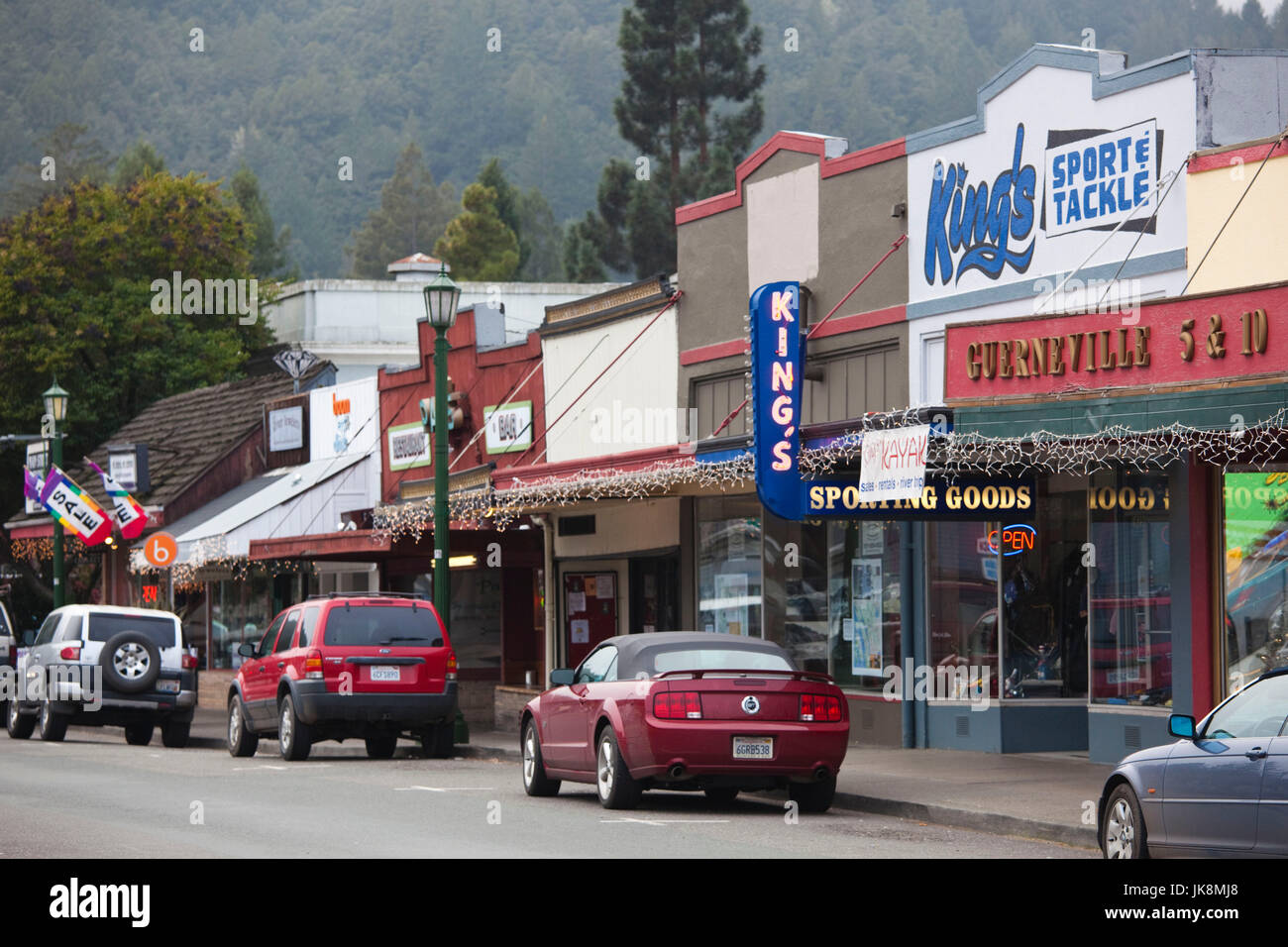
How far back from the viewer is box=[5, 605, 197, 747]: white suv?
84.0ft

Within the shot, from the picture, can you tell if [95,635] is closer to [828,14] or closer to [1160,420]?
[1160,420]

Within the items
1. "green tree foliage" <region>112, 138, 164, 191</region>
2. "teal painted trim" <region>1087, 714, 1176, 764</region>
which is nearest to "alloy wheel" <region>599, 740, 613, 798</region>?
"teal painted trim" <region>1087, 714, 1176, 764</region>

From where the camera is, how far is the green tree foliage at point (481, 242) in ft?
347

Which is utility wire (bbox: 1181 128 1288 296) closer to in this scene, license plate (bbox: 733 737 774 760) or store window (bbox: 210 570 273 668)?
license plate (bbox: 733 737 774 760)

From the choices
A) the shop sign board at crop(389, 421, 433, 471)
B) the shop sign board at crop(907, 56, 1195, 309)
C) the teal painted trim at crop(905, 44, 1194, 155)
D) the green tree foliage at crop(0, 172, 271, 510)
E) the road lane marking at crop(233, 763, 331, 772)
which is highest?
the green tree foliage at crop(0, 172, 271, 510)

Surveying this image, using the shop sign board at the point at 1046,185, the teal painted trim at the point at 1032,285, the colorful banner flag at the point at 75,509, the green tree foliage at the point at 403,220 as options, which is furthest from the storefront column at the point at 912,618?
the green tree foliage at the point at 403,220

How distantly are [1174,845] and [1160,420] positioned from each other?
14.9 ft

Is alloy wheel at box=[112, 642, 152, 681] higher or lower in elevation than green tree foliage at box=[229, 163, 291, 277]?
lower

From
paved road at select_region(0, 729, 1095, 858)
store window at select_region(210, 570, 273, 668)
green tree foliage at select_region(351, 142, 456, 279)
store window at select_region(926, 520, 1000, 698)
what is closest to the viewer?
paved road at select_region(0, 729, 1095, 858)

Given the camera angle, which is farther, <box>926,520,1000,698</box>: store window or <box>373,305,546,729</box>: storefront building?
<box>373,305,546,729</box>: storefront building

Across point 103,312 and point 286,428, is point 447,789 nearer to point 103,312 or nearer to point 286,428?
point 286,428

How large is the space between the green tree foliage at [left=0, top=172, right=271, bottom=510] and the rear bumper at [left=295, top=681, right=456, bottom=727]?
2761 cm

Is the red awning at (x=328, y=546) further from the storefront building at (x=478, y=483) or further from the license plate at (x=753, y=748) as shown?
the license plate at (x=753, y=748)

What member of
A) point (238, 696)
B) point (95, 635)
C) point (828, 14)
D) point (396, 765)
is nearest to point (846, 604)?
point (396, 765)
